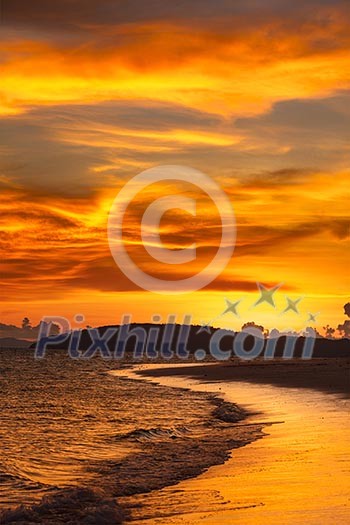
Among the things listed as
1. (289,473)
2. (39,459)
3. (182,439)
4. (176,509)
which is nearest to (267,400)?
(182,439)

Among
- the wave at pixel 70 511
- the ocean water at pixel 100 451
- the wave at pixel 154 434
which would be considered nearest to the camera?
the wave at pixel 70 511

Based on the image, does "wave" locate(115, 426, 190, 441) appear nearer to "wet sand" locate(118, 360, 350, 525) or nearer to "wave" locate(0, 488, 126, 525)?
"wet sand" locate(118, 360, 350, 525)

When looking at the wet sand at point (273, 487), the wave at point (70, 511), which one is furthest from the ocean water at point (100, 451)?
the wet sand at point (273, 487)

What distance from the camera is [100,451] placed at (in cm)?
2456

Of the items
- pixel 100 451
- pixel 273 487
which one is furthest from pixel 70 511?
pixel 100 451

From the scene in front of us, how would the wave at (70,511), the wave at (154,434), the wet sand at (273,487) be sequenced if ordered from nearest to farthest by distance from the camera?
the wet sand at (273,487) < the wave at (70,511) < the wave at (154,434)

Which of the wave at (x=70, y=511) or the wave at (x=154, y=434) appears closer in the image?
the wave at (x=70, y=511)

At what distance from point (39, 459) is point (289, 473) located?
30.2ft

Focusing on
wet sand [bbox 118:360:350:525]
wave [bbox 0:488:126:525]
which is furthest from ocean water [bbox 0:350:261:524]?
wet sand [bbox 118:360:350:525]

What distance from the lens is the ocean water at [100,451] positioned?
50.5ft

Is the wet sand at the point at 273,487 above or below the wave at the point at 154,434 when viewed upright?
above

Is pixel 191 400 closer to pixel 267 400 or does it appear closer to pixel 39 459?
pixel 267 400

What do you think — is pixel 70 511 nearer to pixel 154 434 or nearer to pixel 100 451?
pixel 100 451

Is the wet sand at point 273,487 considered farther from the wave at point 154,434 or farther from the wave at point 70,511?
the wave at point 154,434
